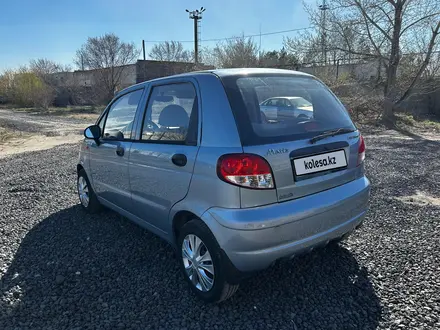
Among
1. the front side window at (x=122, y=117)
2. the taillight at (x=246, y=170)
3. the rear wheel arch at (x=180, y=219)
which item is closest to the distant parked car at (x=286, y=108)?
the taillight at (x=246, y=170)

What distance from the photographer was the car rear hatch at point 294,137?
7.16 feet

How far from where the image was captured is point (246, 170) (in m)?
2.11

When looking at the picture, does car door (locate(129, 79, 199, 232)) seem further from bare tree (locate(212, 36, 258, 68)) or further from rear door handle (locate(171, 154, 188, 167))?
bare tree (locate(212, 36, 258, 68))

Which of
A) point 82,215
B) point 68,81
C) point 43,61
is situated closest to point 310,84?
point 82,215

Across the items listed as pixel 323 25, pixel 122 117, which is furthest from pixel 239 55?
pixel 122 117

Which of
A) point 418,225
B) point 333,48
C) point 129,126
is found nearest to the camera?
point 129,126

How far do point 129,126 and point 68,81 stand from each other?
1518 inches

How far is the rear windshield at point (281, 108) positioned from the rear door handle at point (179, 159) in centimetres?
51

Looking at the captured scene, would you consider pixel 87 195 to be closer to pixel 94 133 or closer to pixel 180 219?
pixel 94 133

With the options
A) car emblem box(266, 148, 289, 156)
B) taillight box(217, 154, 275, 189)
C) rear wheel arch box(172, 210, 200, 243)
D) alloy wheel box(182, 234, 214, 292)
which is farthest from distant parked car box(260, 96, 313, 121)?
alloy wheel box(182, 234, 214, 292)

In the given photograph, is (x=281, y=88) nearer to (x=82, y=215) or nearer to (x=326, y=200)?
(x=326, y=200)

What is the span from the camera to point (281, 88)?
2670 mm

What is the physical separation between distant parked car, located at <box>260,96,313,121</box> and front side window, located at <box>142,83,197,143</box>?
0.57 m

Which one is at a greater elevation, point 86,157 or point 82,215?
point 86,157
